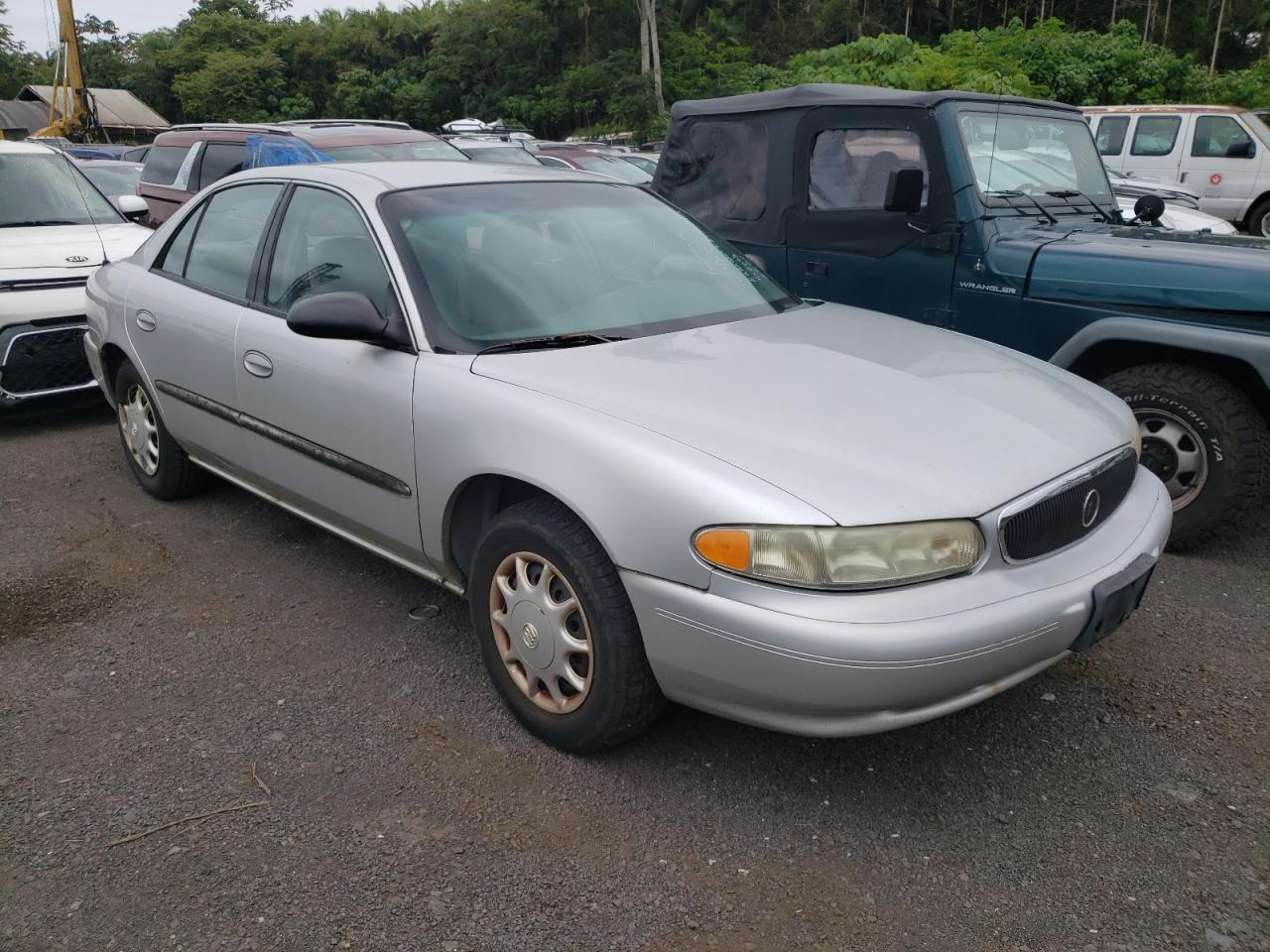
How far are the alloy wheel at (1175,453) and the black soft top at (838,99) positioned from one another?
1.75 meters

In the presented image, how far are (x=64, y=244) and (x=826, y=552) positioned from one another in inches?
235

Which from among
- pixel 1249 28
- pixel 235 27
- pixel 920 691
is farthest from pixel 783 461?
pixel 235 27

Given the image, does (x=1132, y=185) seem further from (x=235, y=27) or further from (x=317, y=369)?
(x=235, y=27)

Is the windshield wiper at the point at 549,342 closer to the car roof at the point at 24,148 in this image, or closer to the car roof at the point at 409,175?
the car roof at the point at 409,175

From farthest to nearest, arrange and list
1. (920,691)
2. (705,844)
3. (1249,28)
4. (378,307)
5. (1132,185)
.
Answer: (1249,28) < (1132,185) < (378,307) < (705,844) < (920,691)

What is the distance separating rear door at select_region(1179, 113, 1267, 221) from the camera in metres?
13.5

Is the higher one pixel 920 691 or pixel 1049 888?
pixel 920 691

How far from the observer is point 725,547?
232cm

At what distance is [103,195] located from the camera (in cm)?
732

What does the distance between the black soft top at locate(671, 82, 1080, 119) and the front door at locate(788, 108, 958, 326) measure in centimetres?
5

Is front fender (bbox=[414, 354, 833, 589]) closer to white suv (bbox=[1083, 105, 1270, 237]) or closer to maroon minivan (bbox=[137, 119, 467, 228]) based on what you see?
maroon minivan (bbox=[137, 119, 467, 228])

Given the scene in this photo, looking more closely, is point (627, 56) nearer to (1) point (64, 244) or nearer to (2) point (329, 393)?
(1) point (64, 244)

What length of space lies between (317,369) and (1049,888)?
2.60m

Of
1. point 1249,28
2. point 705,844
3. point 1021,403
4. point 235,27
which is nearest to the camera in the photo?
point 705,844
